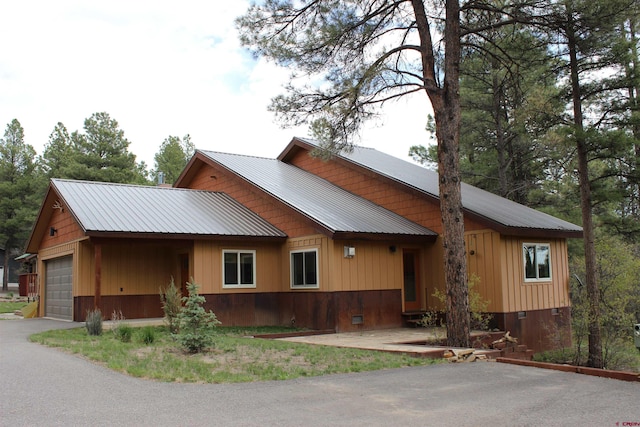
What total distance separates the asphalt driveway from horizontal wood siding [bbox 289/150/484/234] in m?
7.56

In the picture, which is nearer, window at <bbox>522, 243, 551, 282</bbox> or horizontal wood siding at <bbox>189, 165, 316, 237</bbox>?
window at <bbox>522, 243, 551, 282</bbox>

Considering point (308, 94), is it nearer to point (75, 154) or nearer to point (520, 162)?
point (520, 162)

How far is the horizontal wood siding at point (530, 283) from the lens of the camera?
14.4m

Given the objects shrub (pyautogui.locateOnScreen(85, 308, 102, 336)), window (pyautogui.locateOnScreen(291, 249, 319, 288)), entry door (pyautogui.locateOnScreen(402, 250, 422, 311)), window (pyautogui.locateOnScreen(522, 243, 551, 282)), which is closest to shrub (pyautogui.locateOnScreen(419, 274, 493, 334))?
entry door (pyautogui.locateOnScreen(402, 250, 422, 311))

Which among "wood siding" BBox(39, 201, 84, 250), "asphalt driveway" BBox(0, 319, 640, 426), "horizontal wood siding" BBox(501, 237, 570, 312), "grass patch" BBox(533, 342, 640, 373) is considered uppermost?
"wood siding" BBox(39, 201, 84, 250)

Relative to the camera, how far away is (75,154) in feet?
A: 120

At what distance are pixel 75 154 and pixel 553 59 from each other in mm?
30402

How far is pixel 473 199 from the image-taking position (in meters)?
17.1

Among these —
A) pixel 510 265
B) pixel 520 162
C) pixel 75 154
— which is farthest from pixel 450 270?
pixel 75 154

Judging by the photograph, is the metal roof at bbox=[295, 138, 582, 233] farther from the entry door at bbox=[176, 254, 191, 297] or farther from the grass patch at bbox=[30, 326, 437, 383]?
the grass patch at bbox=[30, 326, 437, 383]

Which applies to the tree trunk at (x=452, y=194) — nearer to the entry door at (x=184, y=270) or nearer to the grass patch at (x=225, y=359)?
the grass patch at (x=225, y=359)

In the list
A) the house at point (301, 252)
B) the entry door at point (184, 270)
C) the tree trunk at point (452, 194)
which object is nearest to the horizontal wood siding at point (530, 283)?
the house at point (301, 252)

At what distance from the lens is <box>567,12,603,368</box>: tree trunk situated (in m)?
13.8

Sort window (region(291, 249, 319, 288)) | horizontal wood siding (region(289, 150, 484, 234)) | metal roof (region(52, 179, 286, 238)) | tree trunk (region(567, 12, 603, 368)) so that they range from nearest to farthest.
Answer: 1. tree trunk (region(567, 12, 603, 368))
2. metal roof (region(52, 179, 286, 238))
3. window (region(291, 249, 319, 288))
4. horizontal wood siding (region(289, 150, 484, 234))
